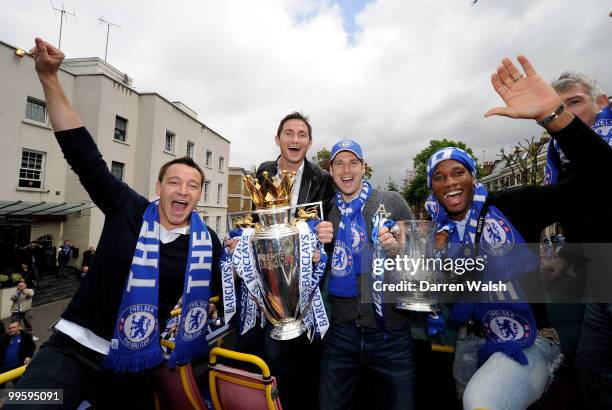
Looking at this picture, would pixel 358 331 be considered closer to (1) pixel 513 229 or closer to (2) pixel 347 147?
(1) pixel 513 229

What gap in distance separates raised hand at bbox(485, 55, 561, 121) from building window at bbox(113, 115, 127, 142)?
69.7 ft

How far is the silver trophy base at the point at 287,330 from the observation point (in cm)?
180

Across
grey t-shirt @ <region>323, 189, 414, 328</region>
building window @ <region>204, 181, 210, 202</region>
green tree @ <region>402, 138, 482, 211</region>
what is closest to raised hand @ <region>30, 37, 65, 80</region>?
grey t-shirt @ <region>323, 189, 414, 328</region>

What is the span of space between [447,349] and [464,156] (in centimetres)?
143

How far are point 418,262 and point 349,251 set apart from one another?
1.55ft

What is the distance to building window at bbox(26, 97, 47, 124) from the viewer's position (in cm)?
1468

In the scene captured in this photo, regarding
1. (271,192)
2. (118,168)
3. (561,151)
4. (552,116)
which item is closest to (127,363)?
(271,192)

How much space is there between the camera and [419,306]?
Answer: 1.72 m

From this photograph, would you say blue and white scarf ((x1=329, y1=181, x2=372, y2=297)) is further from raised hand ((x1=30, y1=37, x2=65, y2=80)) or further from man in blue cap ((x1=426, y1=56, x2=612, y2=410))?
raised hand ((x1=30, y1=37, x2=65, y2=80))

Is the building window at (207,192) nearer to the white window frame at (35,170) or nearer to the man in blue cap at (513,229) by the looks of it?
the white window frame at (35,170)

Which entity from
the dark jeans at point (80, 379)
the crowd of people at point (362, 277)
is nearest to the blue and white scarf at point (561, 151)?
the crowd of people at point (362, 277)

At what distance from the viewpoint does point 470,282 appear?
6.11 ft

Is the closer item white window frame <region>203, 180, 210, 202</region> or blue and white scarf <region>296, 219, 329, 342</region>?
blue and white scarf <region>296, 219, 329, 342</region>

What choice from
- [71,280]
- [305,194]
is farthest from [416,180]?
[305,194]
